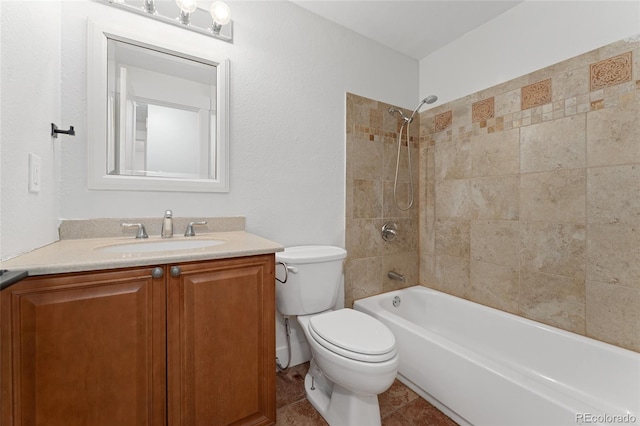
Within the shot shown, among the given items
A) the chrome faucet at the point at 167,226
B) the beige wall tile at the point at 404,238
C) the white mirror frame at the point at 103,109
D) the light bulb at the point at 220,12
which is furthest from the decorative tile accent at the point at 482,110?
the chrome faucet at the point at 167,226

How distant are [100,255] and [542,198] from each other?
2.18 m

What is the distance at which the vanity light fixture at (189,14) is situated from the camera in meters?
1.30

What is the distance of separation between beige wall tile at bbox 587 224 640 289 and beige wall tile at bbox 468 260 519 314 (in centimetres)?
38

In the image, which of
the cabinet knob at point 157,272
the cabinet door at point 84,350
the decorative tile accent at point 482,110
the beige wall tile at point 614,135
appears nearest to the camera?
the cabinet door at point 84,350

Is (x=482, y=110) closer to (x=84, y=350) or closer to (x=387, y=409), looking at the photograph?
(x=387, y=409)

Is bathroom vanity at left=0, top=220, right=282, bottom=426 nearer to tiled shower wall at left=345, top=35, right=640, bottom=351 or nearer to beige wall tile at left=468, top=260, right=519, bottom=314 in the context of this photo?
tiled shower wall at left=345, top=35, right=640, bottom=351

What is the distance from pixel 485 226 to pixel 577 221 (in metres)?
0.48

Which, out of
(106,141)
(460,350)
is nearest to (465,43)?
(460,350)

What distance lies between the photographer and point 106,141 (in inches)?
49.4

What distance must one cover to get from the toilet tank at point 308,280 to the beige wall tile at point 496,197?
108cm

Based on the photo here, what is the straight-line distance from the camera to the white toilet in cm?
110

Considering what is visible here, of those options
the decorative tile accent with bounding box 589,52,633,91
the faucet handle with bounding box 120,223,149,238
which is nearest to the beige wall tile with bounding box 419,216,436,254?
the decorative tile accent with bounding box 589,52,633,91

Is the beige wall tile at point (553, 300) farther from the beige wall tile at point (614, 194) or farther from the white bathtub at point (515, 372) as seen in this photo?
the beige wall tile at point (614, 194)

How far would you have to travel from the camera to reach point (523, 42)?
170cm
